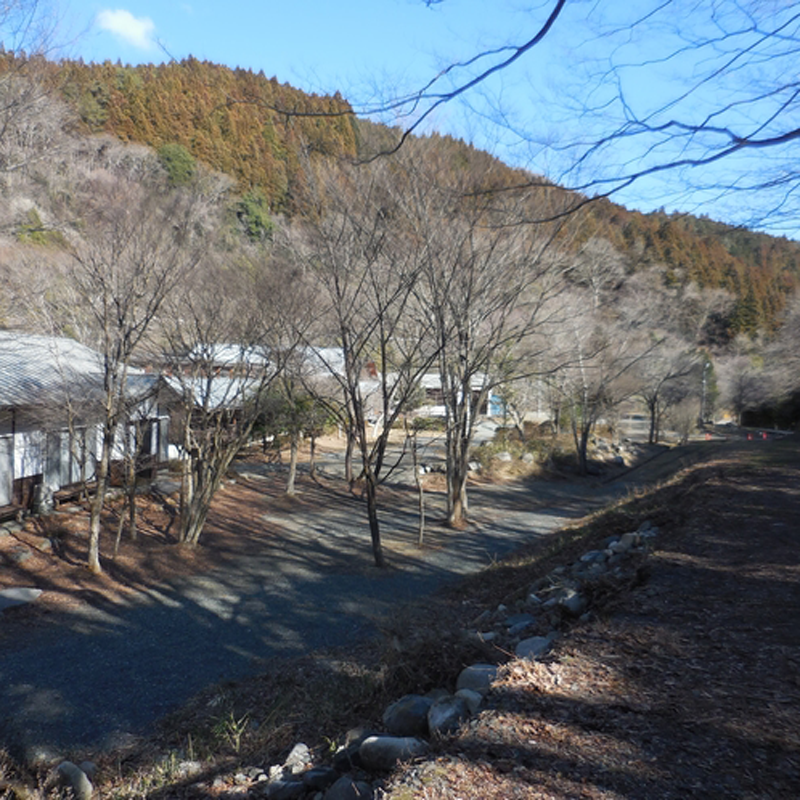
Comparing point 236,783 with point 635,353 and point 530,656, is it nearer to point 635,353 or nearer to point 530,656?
point 530,656

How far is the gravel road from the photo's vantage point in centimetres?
568

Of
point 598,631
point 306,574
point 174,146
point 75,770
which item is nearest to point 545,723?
point 598,631

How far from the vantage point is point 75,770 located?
401 cm

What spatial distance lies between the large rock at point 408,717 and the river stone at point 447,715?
115mm

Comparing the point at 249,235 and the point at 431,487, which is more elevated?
the point at 249,235

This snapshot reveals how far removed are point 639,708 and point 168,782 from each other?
9.33 feet

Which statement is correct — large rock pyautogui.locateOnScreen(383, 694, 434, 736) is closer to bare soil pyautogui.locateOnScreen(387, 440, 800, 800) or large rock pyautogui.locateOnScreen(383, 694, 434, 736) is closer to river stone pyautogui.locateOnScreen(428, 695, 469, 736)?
river stone pyautogui.locateOnScreen(428, 695, 469, 736)

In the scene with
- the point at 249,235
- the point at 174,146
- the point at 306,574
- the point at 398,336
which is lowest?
the point at 306,574

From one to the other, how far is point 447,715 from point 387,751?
0.38 m

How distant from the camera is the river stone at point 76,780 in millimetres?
3768

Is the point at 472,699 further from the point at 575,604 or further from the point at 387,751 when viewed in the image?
the point at 575,604

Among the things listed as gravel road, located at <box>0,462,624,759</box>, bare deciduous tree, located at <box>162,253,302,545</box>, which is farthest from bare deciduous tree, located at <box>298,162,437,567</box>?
gravel road, located at <box>0,462,624,759</box>

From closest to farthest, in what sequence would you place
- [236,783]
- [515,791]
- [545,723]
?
[515,791], [545,723], [236,783]

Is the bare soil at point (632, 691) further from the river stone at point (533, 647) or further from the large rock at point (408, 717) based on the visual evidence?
the large rock at point (408, 717)
